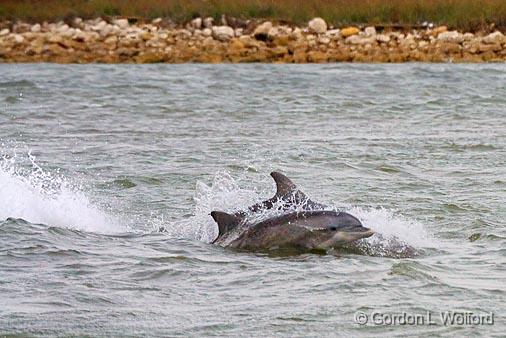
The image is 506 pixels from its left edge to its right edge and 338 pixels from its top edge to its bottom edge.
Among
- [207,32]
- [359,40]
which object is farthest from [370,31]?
[207,32]

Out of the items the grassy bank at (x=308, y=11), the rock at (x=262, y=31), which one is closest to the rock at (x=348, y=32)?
the grassy bank at (x=308, y=11)

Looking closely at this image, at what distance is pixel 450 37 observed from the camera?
3609 cm

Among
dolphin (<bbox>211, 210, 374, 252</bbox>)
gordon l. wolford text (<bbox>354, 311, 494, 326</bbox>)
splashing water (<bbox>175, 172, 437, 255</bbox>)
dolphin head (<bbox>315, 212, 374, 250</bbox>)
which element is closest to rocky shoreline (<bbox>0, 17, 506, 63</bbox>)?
splashing water (<bbox>175, 172, 437, 255</bbox>)

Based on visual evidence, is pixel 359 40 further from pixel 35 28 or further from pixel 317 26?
pixel 35 28

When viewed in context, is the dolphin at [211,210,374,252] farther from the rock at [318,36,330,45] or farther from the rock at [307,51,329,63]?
the rock at [318,36,330,45]

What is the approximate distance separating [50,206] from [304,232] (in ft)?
9.72

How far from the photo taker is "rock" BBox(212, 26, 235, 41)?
36.3m

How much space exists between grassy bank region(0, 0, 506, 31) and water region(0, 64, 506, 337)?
37.7 ft

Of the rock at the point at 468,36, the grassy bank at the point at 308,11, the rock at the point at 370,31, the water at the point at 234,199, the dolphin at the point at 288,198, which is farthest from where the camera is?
the grassy bank at the point at 308,11

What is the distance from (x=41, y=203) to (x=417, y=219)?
3.44 meters

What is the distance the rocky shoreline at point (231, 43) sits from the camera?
34812 mm

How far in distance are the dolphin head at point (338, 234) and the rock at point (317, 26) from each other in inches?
1080

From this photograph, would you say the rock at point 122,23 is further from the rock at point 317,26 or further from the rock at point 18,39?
the rock at point 317,26

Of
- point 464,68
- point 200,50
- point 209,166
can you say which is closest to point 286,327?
point 209,166
